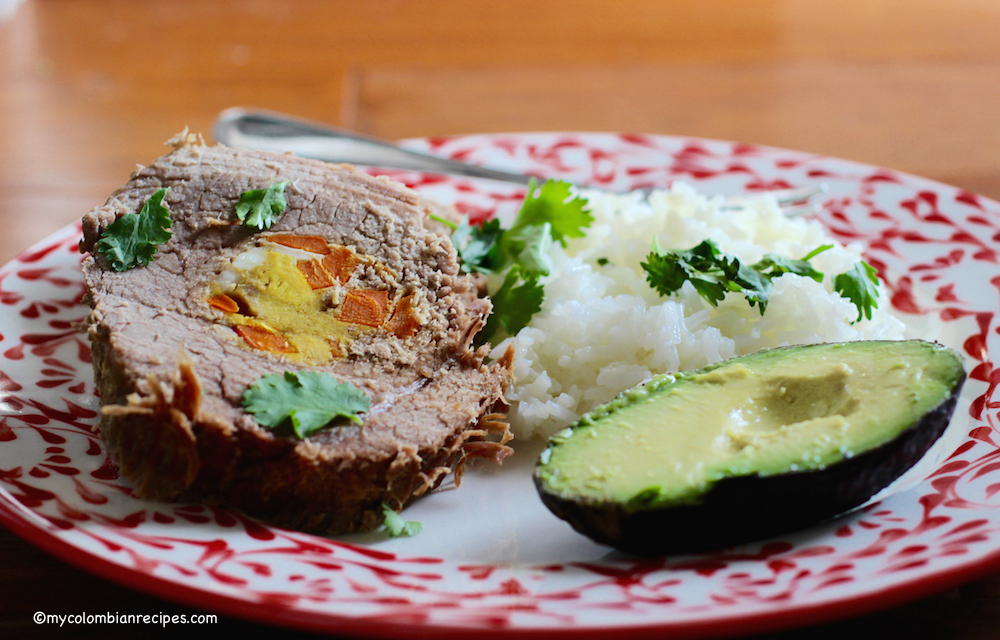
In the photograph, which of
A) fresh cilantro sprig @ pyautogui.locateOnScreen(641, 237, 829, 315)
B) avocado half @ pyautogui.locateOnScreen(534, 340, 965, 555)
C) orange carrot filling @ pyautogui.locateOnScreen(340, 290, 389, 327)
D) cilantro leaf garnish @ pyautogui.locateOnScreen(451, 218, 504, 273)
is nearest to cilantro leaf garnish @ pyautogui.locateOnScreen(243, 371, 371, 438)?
orange carrot filling @ pyautogui.locateOnScreen(340, 290, 389, 327)

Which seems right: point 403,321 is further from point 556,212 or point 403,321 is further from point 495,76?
point 495,76

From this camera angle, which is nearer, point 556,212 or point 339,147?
point 556,212

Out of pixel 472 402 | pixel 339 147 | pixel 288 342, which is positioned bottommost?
pixel 472 402

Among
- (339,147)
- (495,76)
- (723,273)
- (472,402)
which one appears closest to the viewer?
(472,402)

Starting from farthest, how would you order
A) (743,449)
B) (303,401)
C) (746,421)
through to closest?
1. (303,401)
2. (746,421)
3. (743,449)

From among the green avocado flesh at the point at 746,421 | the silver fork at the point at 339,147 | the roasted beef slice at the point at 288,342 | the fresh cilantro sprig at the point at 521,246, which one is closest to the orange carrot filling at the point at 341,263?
the roasted beef slice at the point at 288,342

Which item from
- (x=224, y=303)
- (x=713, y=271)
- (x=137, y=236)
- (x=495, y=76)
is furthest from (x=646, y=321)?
(x=495, y=76)

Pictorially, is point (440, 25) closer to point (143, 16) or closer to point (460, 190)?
point (143, 16)

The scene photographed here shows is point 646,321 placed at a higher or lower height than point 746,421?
higher
